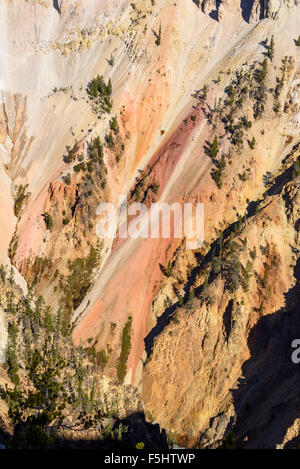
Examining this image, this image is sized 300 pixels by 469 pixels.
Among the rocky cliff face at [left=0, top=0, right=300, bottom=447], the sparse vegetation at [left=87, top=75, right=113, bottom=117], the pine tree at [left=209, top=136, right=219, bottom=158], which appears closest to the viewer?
the rocky cliff face at [left=0, top=0, right=300, bottom=447]

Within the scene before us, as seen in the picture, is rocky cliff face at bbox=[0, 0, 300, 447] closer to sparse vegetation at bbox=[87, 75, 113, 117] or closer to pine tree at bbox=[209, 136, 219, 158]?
pine tree at bbox=[209, 136, 219, 158]

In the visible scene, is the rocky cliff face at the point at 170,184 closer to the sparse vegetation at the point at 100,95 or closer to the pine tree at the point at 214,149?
the pine tree at the point at 214,149

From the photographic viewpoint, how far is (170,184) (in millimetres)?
→ 50875

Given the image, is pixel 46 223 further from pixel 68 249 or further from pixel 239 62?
pixel 239 62

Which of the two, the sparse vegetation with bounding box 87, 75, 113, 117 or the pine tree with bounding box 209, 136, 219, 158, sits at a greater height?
the sparse vegetation with bounding box 87, 75, 113, 117

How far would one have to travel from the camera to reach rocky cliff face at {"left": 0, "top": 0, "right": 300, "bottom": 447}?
41469 mm

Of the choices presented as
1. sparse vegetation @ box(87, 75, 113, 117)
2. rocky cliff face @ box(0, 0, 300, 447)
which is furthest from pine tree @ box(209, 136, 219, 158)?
sparse vegetation @ box(87, 75, 113, 117)

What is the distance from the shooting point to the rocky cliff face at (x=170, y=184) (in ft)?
136

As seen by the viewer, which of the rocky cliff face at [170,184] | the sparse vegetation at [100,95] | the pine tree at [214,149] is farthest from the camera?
the sparse vegetation at [100,95]

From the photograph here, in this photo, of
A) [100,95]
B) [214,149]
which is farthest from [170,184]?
[100,95]

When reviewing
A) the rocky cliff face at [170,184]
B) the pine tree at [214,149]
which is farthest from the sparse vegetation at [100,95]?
the pine tree at [214,149]

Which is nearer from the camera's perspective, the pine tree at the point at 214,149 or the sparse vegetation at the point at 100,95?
the pine tree at the point at 214,149

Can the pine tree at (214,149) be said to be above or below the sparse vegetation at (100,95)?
below

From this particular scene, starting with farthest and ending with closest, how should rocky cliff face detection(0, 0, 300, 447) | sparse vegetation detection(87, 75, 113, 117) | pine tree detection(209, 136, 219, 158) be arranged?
sparse vegetation detection(87, 75, 113, 117), pine tree detection(209, 136, 219, 158), rocky cliff face detection(0, 0, 300, 447)
